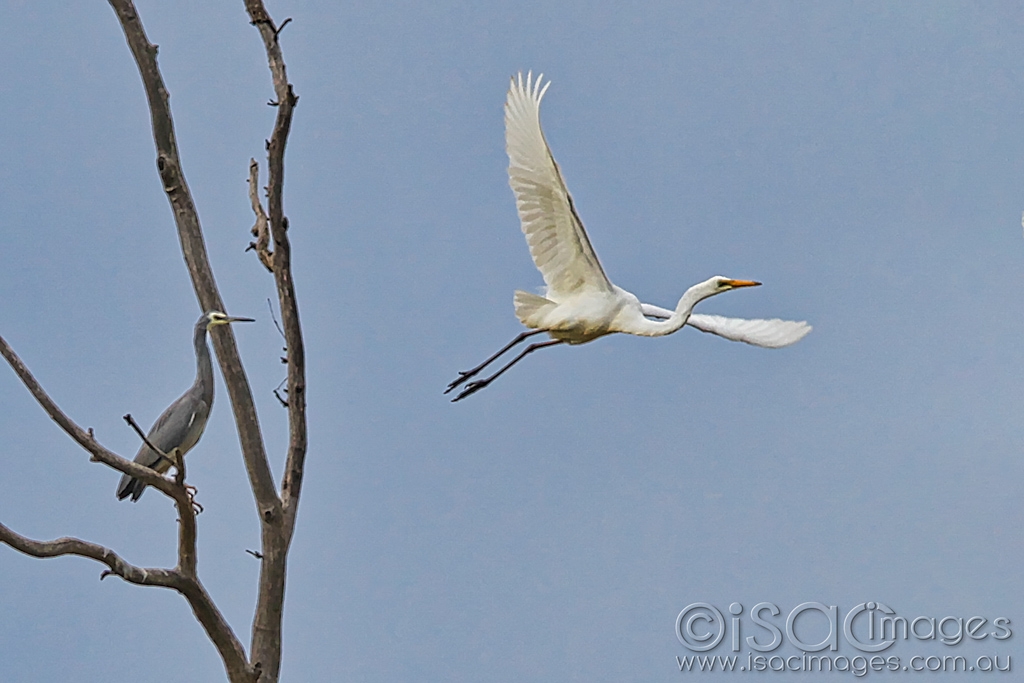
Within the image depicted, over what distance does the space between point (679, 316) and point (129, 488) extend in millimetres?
4018

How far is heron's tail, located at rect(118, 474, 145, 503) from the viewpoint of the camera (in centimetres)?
942

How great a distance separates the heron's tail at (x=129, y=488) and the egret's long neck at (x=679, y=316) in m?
3.62

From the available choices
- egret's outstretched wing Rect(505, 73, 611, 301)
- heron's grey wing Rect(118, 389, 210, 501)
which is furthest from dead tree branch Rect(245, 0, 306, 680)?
egret's outstretched wing Rect(505, 73, 611, 301)

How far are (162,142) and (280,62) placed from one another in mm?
933

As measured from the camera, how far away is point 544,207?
372 inches

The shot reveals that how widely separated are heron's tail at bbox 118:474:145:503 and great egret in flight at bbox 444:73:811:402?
91.2 inches

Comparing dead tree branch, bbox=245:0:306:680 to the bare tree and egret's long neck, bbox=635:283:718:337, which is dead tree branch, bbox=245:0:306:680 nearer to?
the bare tree

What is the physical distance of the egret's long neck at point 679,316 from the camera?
32.5ft

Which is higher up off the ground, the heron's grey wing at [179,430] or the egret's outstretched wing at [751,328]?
the egret's outstretched wing at [751,328]

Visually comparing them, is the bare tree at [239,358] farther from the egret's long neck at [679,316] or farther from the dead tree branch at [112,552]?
the egret's long neck at [679,316]

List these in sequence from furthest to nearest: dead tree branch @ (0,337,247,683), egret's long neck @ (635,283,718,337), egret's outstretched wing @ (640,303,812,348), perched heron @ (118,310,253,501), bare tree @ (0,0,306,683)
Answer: egret's outstretched wing @ (640,303,812,348)
egret's long neck @ (635,283,718,337)
perched heron @ (118,310,253,501)
bare tree @ (0,0,306,683)
dead tree branch @ (0,337,247,683)

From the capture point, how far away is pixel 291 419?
29.2 ft

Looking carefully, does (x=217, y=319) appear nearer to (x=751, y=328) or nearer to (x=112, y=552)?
(x=112, y=552)

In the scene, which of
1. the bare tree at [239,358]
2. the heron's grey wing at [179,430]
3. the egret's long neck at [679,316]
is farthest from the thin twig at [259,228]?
the egret's long neck at [679,316]
